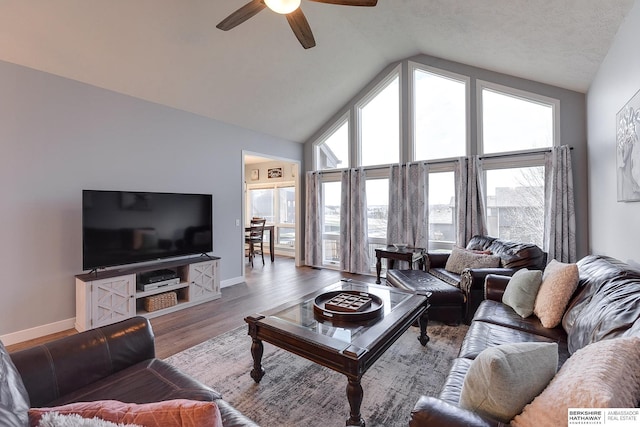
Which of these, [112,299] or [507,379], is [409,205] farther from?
[112,299]

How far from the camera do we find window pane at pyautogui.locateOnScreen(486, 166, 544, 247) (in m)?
3.87

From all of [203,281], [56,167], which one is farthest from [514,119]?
[56,167]

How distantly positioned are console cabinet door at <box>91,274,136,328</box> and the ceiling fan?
2.71 m

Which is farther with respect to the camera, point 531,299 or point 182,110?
point 182,110

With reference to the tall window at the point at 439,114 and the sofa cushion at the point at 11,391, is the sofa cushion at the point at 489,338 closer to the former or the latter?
the sofa cushion at the point at 11,391

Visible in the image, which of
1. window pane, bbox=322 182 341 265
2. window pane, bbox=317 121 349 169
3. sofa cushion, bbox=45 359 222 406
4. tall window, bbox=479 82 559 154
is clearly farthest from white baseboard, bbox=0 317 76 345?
tall window, bbox=479 82 559 154

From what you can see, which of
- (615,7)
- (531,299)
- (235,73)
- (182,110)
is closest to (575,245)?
(531,299)

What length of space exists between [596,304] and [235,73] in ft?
13.9

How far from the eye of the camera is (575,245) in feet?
11.6

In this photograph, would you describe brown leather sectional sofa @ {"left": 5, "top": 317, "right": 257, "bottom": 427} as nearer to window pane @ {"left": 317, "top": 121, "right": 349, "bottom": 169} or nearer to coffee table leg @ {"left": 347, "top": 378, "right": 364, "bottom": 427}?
coffee table leg @ {"left": 347, "top": 378, "right": 364, "bottom": 427}

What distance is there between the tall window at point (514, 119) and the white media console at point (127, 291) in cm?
445

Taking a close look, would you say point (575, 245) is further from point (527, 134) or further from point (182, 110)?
point (182, 110)

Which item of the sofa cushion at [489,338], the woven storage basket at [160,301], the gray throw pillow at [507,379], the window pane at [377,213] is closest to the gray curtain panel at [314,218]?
the window pane at [377,213]

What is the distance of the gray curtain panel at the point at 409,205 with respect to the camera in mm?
4586
